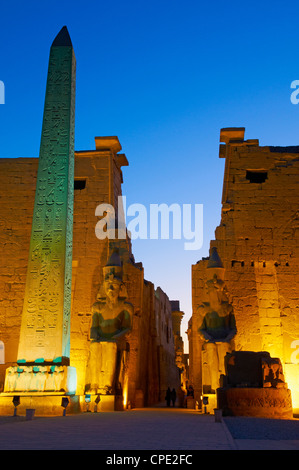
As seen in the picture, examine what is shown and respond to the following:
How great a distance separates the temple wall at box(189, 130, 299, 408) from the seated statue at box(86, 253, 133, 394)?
228cm

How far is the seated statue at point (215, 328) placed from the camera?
7.98 metres

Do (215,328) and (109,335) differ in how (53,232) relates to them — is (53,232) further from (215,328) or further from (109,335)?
(215,328)

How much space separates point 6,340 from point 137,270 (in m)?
3.18

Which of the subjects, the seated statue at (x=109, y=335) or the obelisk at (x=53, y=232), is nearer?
the obelisk at (x=53, y=232)

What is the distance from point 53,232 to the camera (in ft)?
23.7

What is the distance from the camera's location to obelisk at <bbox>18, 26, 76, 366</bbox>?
6.78 m

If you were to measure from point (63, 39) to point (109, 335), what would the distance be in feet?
17.2

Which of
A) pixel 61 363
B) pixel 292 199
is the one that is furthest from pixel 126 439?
pixel 292 199

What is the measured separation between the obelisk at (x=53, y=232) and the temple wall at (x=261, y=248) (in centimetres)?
412

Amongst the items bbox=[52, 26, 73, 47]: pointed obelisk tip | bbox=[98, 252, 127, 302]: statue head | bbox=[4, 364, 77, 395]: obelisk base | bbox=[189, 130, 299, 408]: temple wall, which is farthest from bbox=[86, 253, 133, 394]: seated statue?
bbox=[52, 26, 73, 47]: pointed obelisk tip

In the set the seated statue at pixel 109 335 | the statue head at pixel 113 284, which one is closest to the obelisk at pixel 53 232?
the seated statue at pixel 109 335

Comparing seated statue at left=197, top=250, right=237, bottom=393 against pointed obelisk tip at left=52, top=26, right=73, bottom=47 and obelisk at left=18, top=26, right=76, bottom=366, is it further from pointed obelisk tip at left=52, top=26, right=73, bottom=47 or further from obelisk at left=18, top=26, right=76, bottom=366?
pointed obelisk tip at left=52, top=26, right=73, bottom=47

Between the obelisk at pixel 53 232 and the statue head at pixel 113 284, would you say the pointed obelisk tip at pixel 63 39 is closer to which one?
the obelisk at pixel 53 232
